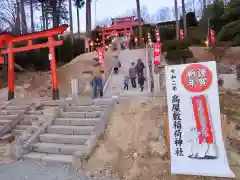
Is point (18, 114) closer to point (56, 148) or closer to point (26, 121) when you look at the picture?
point (26, 121)

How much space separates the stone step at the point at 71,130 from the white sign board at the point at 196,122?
3195mm

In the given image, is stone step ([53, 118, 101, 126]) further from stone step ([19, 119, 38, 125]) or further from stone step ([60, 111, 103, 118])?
stone step ([19, 119, 38, 125])

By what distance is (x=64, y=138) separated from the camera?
783 cm

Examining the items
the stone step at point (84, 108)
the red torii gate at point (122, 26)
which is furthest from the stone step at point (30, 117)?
the red torii gate at point (122, 26)

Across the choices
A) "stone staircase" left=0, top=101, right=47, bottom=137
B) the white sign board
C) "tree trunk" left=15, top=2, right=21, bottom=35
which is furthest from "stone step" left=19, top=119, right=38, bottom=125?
"tree trunk" left=15, top=2, right=21, bottom=35

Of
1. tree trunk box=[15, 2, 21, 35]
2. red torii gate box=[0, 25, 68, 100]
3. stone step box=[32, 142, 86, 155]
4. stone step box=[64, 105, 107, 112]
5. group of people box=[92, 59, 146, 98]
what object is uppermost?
tree trunk box=[15, 2, 21, 35]

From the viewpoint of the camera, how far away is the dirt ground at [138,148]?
595 centimetres

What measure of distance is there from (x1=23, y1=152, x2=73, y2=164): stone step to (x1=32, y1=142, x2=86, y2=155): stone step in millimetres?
152

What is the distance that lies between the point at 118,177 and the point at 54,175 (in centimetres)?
164

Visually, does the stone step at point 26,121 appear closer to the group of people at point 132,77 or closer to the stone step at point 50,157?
the stone step at point 50,157

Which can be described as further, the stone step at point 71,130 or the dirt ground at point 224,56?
the dirt ground at point 224,56

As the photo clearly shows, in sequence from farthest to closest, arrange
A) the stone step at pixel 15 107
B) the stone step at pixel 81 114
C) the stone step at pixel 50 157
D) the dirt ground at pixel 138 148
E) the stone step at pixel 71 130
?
the stone step at pixel 15 107 → the stone step at pixel 81 114 → the stone step at pixel 71 130 → the stone step at pixel 50 157 → the dirt ground at pixel 138 148

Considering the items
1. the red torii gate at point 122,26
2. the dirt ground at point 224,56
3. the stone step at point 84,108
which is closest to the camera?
A: the stone step at point 84,108

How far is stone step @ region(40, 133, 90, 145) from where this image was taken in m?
7.71
